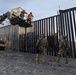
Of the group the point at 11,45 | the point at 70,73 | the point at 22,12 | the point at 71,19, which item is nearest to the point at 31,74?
the point at 70,73

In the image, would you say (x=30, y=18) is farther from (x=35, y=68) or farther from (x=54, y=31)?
(x=35, y=68)

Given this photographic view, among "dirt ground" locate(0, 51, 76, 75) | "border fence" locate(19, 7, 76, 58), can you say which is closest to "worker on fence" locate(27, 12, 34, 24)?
"border fence" locate(19, 7, 76, 58)

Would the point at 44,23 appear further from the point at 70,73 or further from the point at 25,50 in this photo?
the point at 70,73

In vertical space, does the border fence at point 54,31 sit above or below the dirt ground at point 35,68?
above

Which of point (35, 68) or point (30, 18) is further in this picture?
point (30, 18)

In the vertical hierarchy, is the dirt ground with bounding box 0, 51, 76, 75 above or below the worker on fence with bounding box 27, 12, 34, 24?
below

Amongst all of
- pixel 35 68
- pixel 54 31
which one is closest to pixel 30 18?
pixel 54 31

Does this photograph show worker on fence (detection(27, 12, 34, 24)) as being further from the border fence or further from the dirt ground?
the dirt ground

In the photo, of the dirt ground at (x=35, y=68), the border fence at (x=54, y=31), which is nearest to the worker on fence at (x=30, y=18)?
the border fence at (x=54, y=31)

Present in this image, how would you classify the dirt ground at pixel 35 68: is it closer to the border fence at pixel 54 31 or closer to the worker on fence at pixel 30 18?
the border fence at pixel 54 31

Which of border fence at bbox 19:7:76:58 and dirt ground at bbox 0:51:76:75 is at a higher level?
border fence at bbox 19:7:76:58

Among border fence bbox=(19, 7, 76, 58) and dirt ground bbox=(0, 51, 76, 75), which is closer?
dirt ground bbox=(0, 51, 76, 75)

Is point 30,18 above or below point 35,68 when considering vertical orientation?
above

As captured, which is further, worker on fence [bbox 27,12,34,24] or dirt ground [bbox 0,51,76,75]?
worker on fence [bbox 27,12,34,24]
